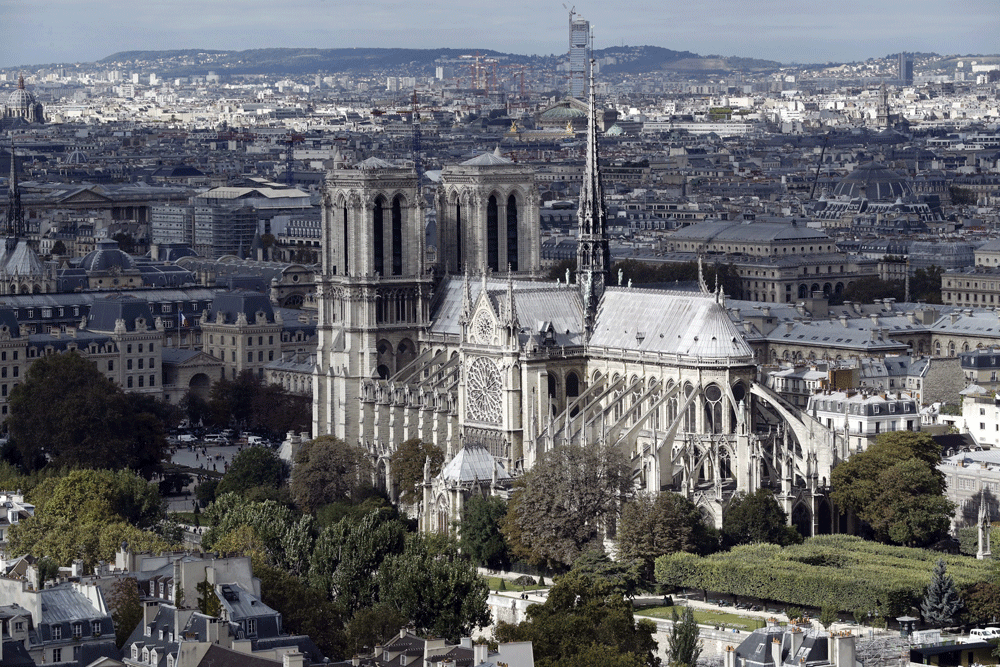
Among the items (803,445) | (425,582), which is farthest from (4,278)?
(425,582)

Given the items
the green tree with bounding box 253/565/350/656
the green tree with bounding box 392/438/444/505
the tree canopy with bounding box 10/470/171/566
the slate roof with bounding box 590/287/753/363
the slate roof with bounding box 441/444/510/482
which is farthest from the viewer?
the green tree with bounding box 392/438/444/505

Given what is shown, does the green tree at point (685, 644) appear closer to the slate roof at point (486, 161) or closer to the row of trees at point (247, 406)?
the slate roof at point (486, 161)

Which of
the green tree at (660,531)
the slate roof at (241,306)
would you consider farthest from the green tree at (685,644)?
the slate roof at (241,306)

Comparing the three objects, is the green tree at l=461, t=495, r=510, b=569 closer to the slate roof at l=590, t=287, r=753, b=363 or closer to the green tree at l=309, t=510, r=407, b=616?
the green tree at l=309, t=510, r=407, b=616

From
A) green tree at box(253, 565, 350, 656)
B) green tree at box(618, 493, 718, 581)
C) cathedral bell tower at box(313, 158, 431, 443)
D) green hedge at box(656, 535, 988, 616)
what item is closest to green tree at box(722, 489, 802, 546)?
green tree at box(618, 493, 718, 581)

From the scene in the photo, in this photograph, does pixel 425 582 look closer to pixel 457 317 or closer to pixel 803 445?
pixel 803 445

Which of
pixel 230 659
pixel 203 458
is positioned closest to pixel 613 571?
pixel 230 659

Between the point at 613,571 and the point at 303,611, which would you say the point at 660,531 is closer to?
the point at 613,571
